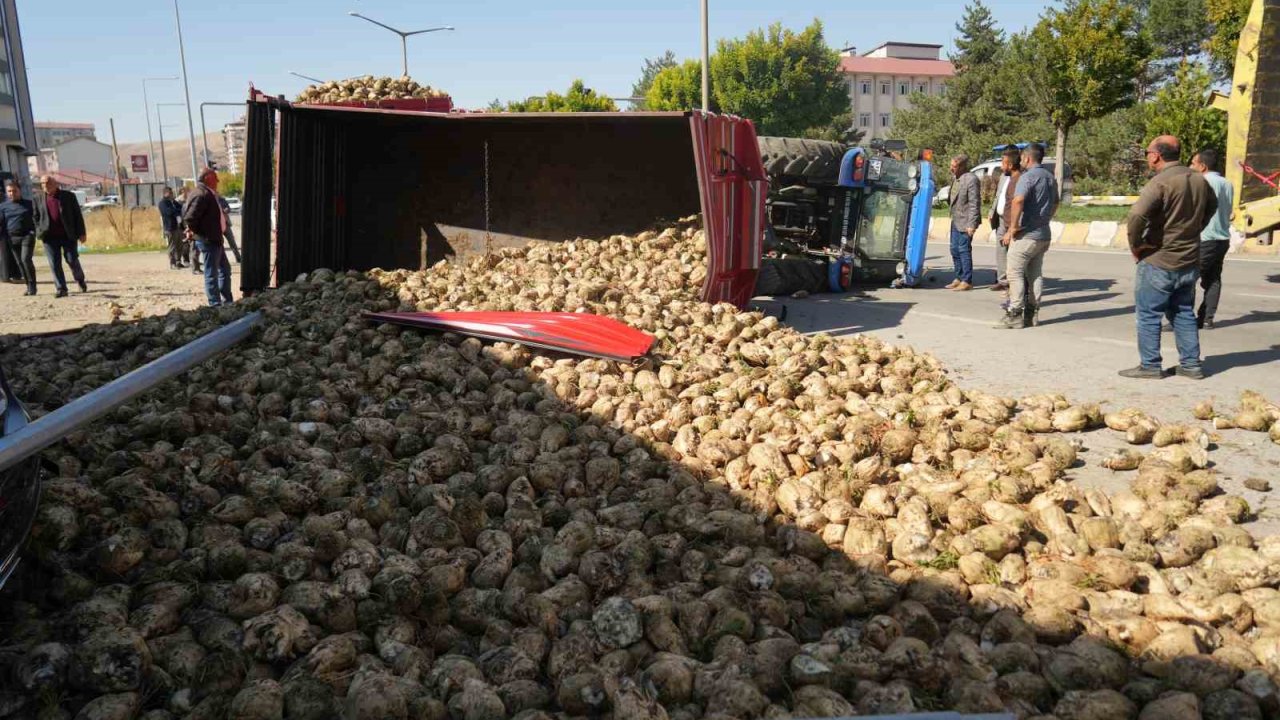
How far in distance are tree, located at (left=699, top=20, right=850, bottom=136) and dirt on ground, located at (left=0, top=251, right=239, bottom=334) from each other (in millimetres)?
43256

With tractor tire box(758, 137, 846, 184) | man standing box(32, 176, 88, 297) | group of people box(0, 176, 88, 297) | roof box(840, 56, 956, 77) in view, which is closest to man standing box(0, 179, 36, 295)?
group of people box(0, 176, 88, 297)

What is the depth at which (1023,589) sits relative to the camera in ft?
11.9

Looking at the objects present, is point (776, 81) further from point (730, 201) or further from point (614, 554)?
point (614, 554)

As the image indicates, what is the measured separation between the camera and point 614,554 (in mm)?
3730

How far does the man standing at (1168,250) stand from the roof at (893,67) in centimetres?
9033

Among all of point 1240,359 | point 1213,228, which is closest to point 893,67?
point 1213,228

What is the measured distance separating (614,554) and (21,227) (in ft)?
→ 44.5

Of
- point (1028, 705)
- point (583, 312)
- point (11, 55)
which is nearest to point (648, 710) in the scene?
point (1028, 705)

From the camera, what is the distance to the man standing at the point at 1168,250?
20.9 feet

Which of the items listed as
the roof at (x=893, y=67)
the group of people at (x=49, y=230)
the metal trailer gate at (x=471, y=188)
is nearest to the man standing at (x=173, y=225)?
the group of people at (x=49, y=230)

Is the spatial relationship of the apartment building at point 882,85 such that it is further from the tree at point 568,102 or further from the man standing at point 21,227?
the man standing at point 21,227

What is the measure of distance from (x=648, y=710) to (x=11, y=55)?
51516 millimetres

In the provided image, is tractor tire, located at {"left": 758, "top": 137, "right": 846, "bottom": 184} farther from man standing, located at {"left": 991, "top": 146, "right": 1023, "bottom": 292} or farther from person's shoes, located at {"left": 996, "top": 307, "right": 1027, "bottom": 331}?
person's shoes, located at {"left": 996, "top": 307, "right": 1027, "bottom": 331}

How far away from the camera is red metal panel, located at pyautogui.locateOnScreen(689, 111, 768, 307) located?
8.05 meters
